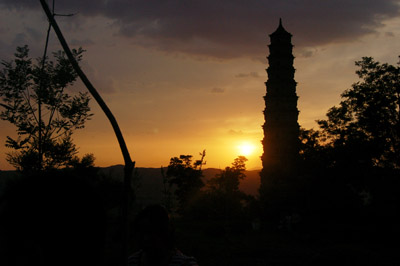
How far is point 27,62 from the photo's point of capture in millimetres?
24547

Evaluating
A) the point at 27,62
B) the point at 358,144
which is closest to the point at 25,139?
the point at 27,62

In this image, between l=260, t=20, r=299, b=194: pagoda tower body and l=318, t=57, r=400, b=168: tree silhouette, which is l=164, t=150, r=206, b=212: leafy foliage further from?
l=318, t=57, r=400, b=168: tree silhouette

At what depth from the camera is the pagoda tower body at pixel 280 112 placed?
4409 centimetres

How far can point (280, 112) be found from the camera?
148 feet

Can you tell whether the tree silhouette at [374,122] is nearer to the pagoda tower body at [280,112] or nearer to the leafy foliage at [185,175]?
the pagoda tower body at [280,112]

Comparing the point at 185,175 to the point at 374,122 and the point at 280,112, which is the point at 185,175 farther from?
the point at 374,122

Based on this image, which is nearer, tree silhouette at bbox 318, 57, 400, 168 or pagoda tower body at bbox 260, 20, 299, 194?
tree silhouette at bbox 318, 57, 400, 168

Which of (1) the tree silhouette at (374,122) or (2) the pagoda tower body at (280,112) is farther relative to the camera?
(2) the pagoda tower body at (280,112)

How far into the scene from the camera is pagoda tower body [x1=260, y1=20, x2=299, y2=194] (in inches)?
1736

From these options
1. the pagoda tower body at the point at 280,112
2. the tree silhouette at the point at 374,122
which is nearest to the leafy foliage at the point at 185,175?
the pagoda tower body at the point at 280,112

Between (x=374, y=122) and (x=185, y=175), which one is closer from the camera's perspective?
(x=374, y=122)

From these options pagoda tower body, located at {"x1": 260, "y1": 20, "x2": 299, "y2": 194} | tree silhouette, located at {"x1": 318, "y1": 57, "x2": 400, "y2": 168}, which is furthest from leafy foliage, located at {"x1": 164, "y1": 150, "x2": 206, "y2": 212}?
tree silhouette, located at {"x1": 318, "y1": 57, "x2": 400, "y2": 168}

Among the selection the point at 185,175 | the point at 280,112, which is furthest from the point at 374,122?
the point at 185,175

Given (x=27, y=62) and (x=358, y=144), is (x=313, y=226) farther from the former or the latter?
(x=27, y=62)
